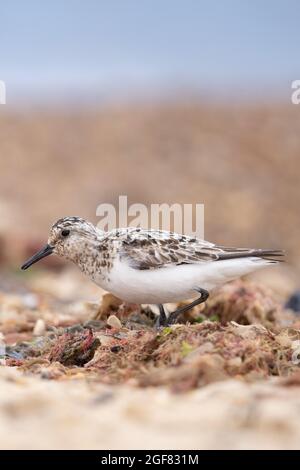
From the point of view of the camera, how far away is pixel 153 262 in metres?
9.00

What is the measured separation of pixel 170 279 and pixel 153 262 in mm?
240

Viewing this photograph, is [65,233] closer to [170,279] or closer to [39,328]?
[170,279]

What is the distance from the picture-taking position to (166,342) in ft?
24.7

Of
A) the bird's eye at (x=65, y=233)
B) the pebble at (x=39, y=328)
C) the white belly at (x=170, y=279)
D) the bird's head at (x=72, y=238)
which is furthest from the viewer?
the pebble at (x=39, y=328)

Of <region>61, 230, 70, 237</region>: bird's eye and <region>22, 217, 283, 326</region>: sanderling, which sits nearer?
<region>22, 217, 283, 326</region>: sanderling

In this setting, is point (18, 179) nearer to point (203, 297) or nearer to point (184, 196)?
point (184, 196)

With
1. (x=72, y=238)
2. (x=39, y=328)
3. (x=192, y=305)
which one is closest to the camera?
(x=192, y=305)

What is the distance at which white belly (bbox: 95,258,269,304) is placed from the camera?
28.9 ft

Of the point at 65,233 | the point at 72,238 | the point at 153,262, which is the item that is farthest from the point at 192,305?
the point at 65,233

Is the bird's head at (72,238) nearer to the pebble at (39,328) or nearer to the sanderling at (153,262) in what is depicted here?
the sanderling at (153,262)

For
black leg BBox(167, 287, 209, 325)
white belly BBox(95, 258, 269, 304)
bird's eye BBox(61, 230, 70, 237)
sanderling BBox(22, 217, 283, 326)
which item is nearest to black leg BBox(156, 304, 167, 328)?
sanderling BBox(22, 217, 283, 326)

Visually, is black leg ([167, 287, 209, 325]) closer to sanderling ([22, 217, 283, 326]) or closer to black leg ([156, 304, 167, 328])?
sanderling ([22, 217, 283, 326])

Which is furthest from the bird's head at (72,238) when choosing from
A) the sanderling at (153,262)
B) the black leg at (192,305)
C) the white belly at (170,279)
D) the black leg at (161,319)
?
the black leg at (192,305)

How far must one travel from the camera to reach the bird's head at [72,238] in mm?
9438
